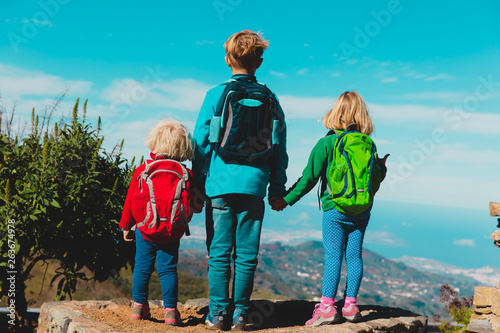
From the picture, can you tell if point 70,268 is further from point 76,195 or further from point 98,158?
point 98,158

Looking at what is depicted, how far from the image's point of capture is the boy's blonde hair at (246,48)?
3.82 m

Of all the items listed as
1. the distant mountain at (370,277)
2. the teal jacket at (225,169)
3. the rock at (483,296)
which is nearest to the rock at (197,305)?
the teal jacket at (225,169)

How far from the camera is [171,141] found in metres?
3.83

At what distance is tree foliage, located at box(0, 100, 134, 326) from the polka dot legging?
2516mm

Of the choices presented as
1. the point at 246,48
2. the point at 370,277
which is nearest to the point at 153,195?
the point at 246,48

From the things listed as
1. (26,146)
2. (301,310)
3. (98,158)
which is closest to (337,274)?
(301,310)

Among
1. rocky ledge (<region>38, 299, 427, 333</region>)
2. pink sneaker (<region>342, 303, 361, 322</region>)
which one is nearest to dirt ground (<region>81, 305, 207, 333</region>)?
rocky ledge (<region>38, 299, 427, 333</region>)

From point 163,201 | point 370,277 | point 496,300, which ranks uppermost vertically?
point 163,201

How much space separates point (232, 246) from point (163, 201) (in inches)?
30.8

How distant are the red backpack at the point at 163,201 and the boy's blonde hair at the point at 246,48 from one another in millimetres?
1152

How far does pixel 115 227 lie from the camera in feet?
17.8

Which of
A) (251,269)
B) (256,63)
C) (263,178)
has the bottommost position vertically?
(251,269)

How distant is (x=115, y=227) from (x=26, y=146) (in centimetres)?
151

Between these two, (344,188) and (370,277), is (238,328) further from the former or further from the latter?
(370,277)
